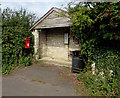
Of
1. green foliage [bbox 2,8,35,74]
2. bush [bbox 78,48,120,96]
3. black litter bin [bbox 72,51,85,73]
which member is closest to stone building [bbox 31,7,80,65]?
green foliage [bbox 2,8,35,74]

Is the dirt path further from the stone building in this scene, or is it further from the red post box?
the stone building

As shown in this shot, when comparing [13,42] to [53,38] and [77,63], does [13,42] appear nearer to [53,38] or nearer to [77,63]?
[53,38]

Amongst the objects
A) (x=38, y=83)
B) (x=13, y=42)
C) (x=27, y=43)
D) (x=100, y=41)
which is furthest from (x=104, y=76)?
(x=13, y=42)

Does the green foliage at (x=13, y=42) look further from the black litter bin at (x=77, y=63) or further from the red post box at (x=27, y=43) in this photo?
the black litter bin at (x=77, y=63)

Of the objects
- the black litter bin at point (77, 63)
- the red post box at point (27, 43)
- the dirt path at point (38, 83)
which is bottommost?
the dirt path at point (38, 83)

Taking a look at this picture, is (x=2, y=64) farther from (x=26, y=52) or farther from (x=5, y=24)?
(x=5, y=24)

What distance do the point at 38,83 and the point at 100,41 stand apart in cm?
355

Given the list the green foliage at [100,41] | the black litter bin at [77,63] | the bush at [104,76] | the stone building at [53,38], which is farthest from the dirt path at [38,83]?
the stone building at [53,38]

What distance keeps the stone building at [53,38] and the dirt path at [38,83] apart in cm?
268

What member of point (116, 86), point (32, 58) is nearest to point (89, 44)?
point (116, 86)

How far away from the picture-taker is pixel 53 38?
10516mm

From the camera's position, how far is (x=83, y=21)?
18.6 feet

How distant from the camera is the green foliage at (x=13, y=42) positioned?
798 cm

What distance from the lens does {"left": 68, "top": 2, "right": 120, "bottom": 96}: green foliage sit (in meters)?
4.65
